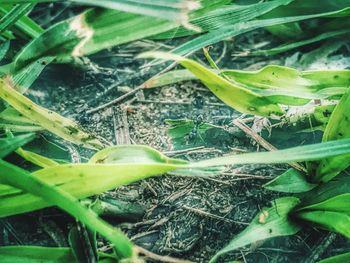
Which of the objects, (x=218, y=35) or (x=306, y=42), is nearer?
(x=218, y=35)

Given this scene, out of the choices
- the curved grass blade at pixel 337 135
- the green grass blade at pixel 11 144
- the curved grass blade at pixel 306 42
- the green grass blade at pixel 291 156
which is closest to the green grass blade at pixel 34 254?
the green grass blade at pixel 11 144

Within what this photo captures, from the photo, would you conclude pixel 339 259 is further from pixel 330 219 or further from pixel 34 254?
pixel 34 254

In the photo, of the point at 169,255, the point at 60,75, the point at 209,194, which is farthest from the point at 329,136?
the point at 60,75

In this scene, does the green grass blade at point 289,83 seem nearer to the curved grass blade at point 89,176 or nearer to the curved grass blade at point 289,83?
the curved grass blade at point 289,83

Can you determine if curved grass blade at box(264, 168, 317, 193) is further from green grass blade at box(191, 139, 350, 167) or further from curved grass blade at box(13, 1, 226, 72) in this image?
curved grass blade at box(13, 1, 226, 72)

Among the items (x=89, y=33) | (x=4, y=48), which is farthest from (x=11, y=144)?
(x=4, y=48)
